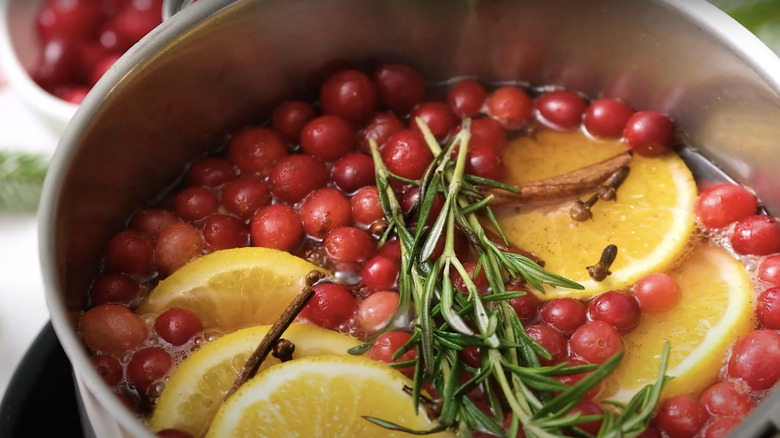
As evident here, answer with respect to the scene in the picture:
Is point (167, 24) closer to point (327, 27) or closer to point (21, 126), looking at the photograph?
point (327, 27)

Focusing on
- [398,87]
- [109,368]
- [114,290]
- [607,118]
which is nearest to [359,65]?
[398,87]

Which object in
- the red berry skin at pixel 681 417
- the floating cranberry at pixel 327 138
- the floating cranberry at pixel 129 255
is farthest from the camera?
the floating cranberry at pixel 327 138

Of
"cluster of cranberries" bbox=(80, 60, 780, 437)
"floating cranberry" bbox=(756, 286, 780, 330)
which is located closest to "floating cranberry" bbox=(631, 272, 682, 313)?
"cluster of cranberries" bbox=(80, 60, 780, 437)

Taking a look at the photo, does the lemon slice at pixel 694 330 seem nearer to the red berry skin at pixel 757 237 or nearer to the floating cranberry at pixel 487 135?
the red berry skin at pixel 757 237

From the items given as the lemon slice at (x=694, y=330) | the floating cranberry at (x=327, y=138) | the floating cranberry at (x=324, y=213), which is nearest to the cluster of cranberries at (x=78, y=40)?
the floating cranberry at (x=327, y=138)

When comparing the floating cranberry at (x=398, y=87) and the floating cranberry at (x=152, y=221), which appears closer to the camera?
the floating cranberry at (x=152, y=221)

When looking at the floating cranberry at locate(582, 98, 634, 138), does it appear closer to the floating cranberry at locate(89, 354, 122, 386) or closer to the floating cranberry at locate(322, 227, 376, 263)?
the floating cranberry at locate(322, 227, 376, 263)

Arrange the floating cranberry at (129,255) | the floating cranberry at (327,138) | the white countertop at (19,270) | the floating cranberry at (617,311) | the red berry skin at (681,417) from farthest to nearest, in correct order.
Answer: the white countertop at (19,270) → the floating cranberry at (327,138) → the floating cranberry at (129,255) → the floating cranberry at (617,311) → the red berry skin at (681,417)

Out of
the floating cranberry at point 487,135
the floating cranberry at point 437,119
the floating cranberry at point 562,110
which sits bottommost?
the floating cranberry at point 562,110
